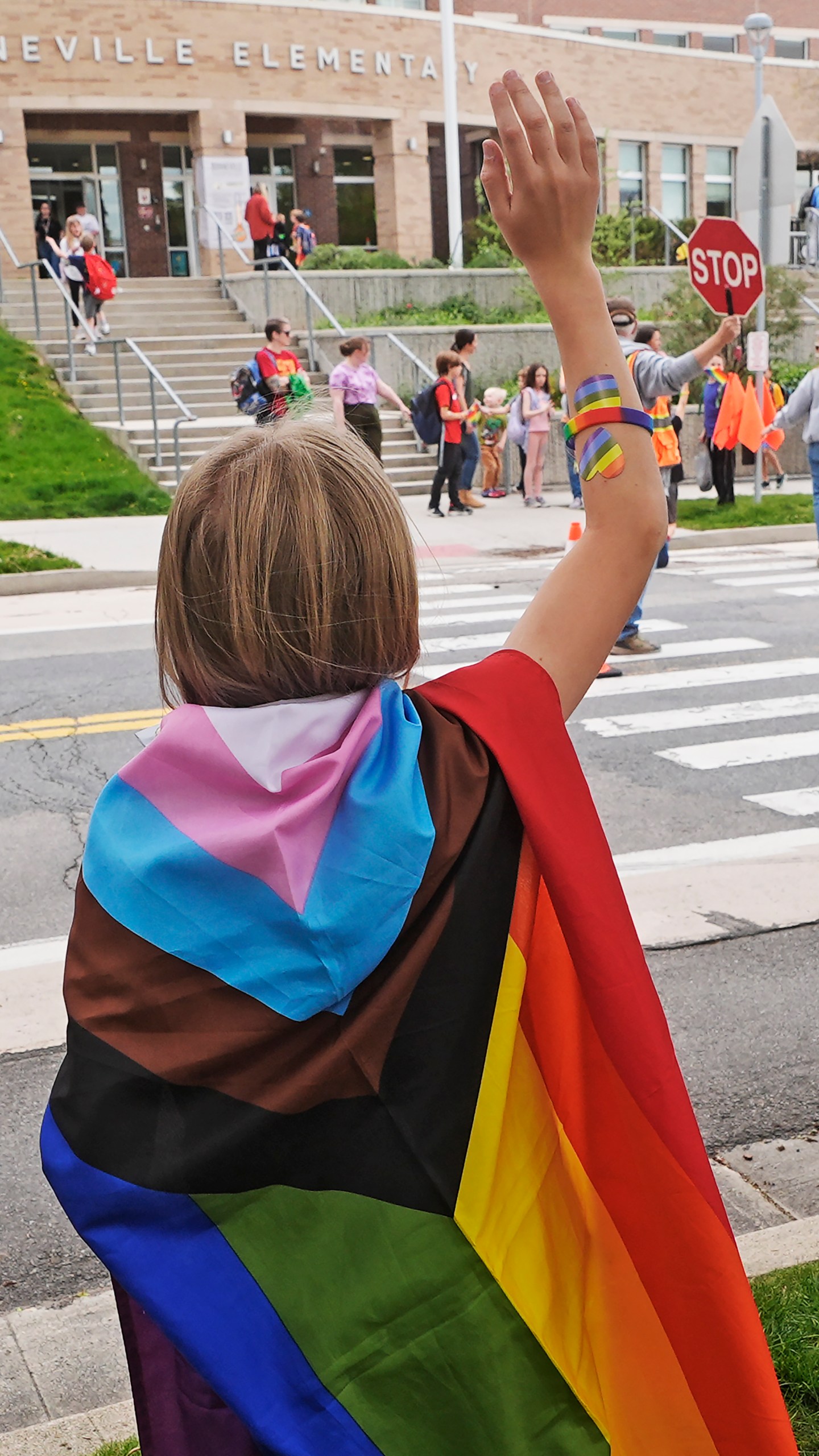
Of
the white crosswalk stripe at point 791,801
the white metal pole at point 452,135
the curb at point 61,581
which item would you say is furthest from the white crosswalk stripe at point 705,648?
the white metal pole at point 452,135

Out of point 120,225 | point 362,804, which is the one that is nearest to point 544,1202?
point 362,804

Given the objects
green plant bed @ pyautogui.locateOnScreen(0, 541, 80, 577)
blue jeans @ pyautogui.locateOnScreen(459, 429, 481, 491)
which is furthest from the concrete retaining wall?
green plant bed @ pyautogui.locateOnScreen(0, 541, 80, 577)

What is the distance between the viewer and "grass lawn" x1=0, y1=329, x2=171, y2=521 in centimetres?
1783

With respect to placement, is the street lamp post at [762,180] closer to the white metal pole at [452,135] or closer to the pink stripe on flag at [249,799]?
the white metal pole at [452,135]

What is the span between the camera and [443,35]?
31.0 metres

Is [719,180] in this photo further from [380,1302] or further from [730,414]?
[380,1302]

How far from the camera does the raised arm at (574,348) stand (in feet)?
5.27

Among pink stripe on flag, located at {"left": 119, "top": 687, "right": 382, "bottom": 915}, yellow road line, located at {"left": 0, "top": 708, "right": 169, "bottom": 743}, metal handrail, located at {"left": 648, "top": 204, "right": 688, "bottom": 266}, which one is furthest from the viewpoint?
metal handrail, located at {"left": 648, "top": 204, "right": 688, "bottom": 266}

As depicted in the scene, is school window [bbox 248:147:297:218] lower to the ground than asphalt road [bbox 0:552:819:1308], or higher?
higher

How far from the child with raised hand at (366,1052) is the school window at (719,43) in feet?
174

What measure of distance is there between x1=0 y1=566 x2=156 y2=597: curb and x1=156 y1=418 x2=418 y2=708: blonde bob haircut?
12.2m

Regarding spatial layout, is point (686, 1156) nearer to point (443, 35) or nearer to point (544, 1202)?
point (544, 1202)

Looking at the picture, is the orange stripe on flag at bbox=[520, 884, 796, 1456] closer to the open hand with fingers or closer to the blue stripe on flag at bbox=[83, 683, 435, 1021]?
the blue stripe on flag at bbox=[83, 683, 435, 1021]

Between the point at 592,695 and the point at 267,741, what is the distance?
25.2 ft
